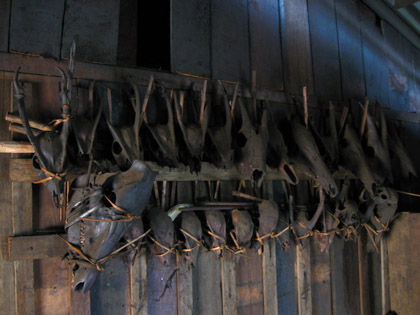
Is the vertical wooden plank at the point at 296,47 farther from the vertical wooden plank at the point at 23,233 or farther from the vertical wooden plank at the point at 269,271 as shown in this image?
the vertical wooden plank at the point at 23,233

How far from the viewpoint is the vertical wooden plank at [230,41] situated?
2.20m

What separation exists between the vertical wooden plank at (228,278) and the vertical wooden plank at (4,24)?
1.43m

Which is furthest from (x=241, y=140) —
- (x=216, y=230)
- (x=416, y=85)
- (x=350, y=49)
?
(x=416, y=85)

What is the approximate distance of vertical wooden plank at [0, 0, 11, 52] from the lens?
162 cm

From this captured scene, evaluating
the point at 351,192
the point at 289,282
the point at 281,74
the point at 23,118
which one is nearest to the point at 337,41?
the point at 281,74

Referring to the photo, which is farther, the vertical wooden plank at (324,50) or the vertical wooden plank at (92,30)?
the vertical wooden plank at (324,50)

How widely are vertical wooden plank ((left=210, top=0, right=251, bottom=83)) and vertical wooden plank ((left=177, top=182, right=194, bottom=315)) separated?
80 cm

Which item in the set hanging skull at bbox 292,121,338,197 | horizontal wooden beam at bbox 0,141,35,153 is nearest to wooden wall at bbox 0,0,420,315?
horizontal wooden beam at bbox 0,141,35,153

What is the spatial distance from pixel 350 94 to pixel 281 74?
710 mm

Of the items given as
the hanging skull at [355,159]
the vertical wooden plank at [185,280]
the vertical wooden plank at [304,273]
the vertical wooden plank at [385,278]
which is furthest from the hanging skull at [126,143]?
the vertical wooden plank at [385,278]

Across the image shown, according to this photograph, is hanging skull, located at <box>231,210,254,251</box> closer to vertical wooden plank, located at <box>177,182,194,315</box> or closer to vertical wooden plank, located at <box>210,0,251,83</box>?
vertical wooden plank, located at <box>177,182,194,315</box>

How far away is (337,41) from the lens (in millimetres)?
A: 2699

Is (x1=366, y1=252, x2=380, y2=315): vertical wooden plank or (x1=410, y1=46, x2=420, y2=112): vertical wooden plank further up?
(x1=410, y1=46, x2=420, y2=112): vertical wooden plank

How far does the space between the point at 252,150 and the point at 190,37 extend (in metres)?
0.91
